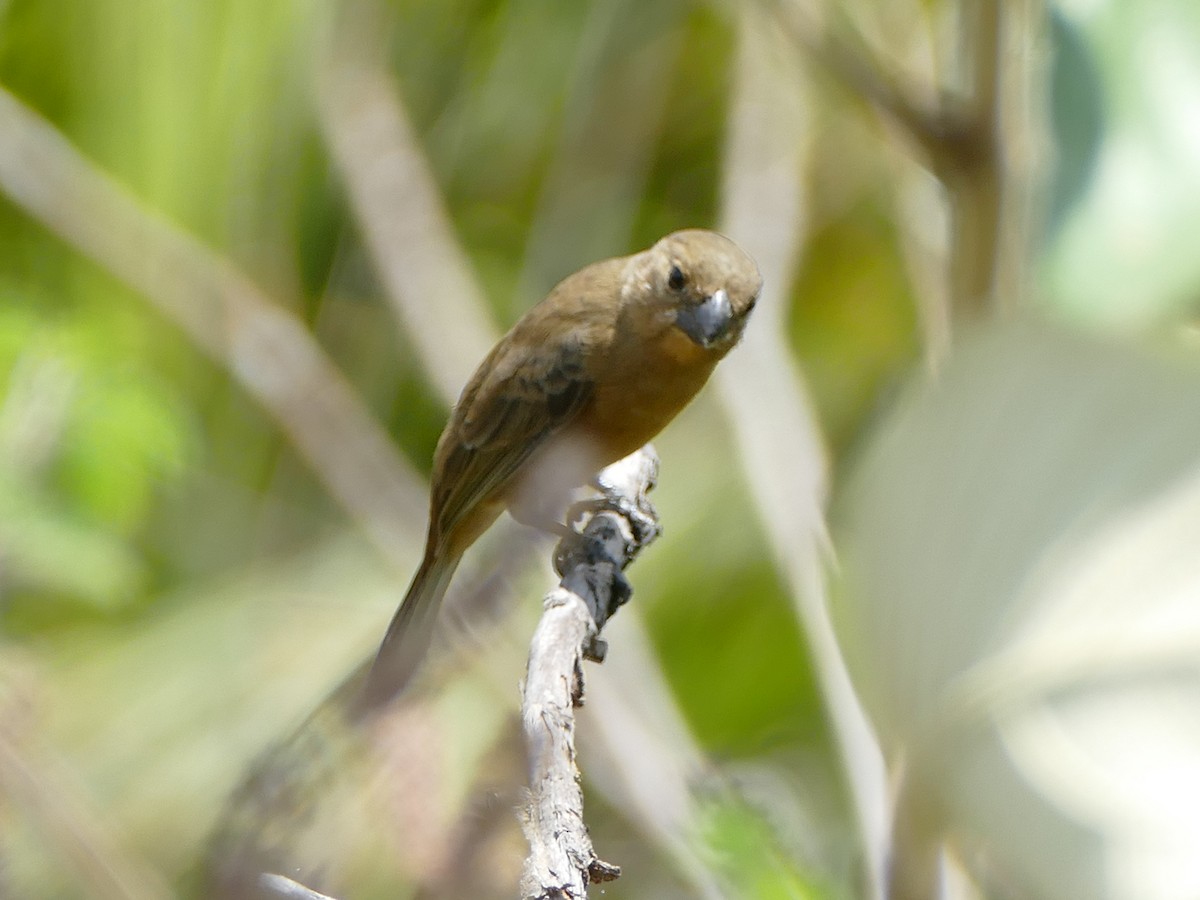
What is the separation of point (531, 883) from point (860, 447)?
2762 millimetres

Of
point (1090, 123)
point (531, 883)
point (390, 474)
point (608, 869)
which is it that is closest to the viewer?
point (531, 883)

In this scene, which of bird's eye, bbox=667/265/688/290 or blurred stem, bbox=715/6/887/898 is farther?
blurred stem, bbox=715/6/887/898

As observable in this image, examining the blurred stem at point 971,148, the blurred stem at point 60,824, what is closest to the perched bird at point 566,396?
the blurred stem at point 60,824

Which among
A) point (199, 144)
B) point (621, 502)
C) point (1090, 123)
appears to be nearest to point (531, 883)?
point (1090, 123)

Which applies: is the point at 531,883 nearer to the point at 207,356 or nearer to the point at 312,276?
the point at 207,356

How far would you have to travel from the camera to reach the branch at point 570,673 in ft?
5.33

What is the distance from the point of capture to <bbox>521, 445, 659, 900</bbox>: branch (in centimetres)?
162

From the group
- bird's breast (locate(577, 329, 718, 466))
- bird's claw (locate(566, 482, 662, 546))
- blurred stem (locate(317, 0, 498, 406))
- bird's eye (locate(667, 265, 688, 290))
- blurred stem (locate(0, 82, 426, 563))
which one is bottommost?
bird's claw (locate(566, 482, 662, 546))

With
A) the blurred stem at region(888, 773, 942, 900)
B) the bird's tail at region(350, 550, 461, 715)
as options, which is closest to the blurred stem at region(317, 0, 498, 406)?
the bird's tail at region(350, 550, 461, 715)

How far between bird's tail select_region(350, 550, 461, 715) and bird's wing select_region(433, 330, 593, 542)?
0.11 metres

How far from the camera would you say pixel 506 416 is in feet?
11.0

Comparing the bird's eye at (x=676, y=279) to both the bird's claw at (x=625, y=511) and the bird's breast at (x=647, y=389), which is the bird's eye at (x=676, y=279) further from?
the bird's claw at (x=625, y=511)

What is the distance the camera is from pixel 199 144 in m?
4.16

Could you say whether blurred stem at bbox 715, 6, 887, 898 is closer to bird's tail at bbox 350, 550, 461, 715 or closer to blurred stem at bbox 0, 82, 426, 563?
bird's tail at bbox 350, 550, 461, 715
